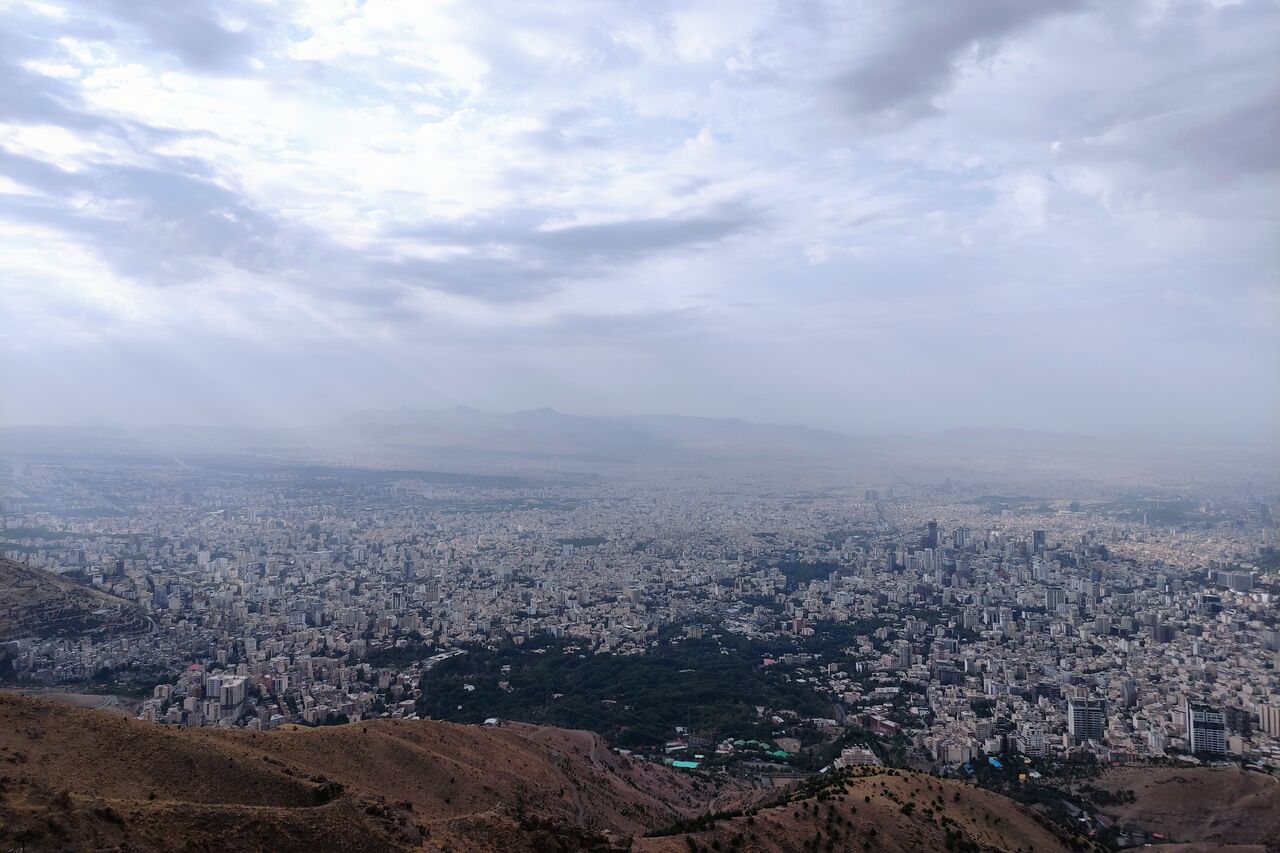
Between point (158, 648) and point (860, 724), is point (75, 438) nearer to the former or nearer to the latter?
point (158, 648)

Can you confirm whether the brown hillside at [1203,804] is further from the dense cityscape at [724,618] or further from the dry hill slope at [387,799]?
the dry hill slope at [387,799]

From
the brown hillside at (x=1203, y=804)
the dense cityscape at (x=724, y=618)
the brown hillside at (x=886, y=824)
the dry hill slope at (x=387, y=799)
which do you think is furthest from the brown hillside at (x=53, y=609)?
the brown hillside at (x=1203, y=804)

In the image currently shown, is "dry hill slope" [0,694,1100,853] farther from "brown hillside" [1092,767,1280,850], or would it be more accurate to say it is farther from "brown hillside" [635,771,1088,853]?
"brown hillside" [1092,767,1280,850]

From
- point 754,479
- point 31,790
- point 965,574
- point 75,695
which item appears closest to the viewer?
point 31,790

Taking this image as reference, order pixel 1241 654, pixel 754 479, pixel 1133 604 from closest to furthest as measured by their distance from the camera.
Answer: pixel 1241 654 → pixel 1133 604 → pixel 754 479

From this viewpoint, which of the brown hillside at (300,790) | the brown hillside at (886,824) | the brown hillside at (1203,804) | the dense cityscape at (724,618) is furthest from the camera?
the dense cityscape at (724,618)

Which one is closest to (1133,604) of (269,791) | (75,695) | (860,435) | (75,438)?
(269,791)

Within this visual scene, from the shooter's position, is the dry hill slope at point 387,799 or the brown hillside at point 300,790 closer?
the brown hillside at point 300,790
